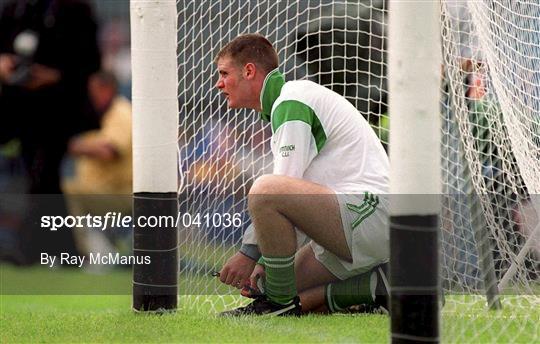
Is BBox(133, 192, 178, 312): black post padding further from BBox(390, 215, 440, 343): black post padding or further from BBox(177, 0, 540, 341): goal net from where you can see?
BBox(390, 215, 440, 343): black post padding

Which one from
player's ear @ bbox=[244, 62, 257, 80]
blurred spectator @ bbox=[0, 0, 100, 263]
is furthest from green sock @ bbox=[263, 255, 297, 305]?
blurred spectator @ bbox=[0, 0, 100, 263]

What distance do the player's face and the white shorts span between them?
706mm

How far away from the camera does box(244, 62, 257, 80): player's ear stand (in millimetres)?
6148

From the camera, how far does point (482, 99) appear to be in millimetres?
6691

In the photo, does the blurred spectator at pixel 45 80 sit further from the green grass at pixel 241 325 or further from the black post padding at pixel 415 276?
the black post padding at pixel 415 276

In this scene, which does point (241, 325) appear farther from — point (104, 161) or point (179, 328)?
point (104, 161)

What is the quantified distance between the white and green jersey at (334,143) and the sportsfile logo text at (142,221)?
2.20ft

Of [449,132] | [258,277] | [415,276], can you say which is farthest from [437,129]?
[449,132]

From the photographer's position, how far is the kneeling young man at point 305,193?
577 cm

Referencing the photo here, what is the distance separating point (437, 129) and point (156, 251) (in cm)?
235

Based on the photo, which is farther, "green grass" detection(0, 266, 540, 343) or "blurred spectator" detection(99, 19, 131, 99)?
"blurred spectator" detection(99, 19, 131, 99)

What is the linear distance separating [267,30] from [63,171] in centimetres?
308

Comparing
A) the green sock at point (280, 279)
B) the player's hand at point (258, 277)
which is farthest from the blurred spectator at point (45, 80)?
the green sock at point (280, 279)

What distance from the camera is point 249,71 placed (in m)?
6.15
